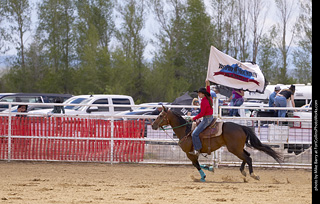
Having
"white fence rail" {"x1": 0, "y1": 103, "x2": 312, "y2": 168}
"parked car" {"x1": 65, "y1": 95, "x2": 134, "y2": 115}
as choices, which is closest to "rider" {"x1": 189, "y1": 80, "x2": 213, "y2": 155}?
"white fence rail" {"x1": 0, "y1": 103, "x2": 312, "y2": 168}

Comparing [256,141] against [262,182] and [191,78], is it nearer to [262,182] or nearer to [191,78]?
[262,182]

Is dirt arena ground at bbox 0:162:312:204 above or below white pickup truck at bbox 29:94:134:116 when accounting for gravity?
below

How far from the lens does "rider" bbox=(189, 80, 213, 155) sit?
37.9 feet

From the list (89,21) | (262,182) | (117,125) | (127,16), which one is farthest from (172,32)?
(262,182)

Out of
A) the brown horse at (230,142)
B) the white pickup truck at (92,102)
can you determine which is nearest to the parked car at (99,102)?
the white pickup truck at (92,102)

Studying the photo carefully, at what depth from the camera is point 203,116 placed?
1176 centimetres

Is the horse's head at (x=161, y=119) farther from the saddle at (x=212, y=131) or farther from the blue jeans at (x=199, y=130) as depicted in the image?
the saddle at (x=212, y=131)

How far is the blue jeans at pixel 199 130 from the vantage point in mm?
11773

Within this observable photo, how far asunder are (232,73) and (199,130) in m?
3.01

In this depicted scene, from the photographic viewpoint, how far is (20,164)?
14.6 m

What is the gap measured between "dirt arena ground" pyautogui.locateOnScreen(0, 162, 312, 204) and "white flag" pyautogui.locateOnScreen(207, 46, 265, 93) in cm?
241

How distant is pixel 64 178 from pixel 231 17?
42958 millimetres

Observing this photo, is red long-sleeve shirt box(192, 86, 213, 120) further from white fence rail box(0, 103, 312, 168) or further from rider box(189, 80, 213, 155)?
white fence rail box(0, 103, 312, 168)

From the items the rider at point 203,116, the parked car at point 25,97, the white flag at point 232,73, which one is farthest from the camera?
the parked car at point 25,97
